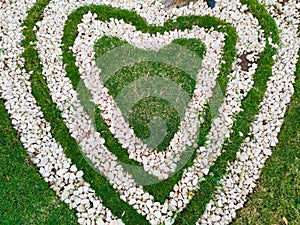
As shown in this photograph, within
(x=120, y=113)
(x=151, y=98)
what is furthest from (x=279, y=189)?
(x=120, y=113)

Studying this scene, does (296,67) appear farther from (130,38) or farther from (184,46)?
(130,38)

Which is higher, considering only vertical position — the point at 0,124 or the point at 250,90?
the point at 250,90

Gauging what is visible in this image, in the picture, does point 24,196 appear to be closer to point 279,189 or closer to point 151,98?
point 151,98

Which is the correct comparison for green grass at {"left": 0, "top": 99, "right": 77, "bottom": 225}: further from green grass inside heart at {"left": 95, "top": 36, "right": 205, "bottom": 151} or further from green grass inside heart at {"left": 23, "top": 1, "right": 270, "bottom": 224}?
green grass inside heart at {"left": 95, "top": 36, "right": 205, "bottom": 151}

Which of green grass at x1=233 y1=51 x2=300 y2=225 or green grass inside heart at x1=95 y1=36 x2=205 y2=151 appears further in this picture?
green grass inside heart at x1=95 y1=36 x2=205 y2=151

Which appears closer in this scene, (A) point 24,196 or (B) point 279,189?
(A) point 24,196

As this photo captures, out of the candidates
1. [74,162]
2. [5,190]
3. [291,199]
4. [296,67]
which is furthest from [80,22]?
[291,199]

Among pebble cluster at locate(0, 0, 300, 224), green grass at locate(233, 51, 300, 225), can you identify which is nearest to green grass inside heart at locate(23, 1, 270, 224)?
pebble cluster at locate(0, 0, 300, 224)
